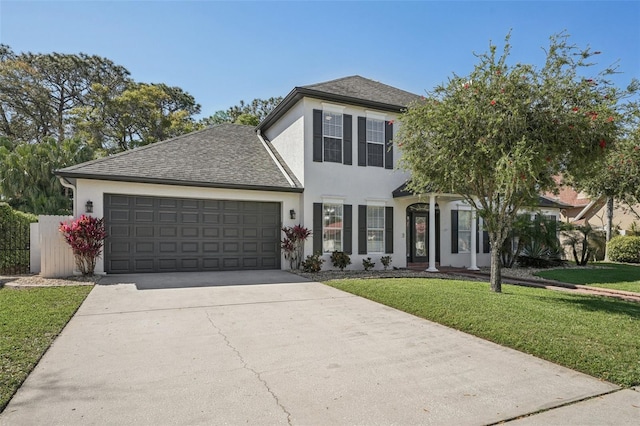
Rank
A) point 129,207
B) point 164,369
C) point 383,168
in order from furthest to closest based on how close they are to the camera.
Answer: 1. point 383,168
2. point 129,207
3. point 164,369

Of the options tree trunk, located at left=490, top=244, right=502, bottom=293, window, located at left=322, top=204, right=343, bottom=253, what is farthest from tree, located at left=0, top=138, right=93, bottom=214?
tree trunk, located at left=490, top=244, right=502, bottom=293

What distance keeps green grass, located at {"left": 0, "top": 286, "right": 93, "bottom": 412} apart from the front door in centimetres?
1057

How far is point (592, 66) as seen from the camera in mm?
6879

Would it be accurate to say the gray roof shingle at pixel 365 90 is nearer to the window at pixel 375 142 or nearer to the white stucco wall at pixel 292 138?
the window at pixel 375 142

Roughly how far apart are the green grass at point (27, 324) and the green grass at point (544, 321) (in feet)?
17.6

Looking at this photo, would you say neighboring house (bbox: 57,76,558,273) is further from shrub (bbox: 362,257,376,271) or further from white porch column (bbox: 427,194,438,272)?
shrub (bbox: 362,257,376,271)

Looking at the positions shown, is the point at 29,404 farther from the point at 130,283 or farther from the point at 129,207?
the point at 129,207

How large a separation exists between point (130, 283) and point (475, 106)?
28.7 feet

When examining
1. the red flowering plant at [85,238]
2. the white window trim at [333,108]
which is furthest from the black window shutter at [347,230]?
the red flowering plant at [85,238]

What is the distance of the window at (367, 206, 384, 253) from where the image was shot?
12930 mm

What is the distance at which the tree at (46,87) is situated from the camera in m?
25.5

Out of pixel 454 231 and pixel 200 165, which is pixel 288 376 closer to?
pixel 200 165

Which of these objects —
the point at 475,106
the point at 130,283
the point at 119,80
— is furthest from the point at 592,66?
the point at 119,80

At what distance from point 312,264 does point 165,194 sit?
15.9 ft
